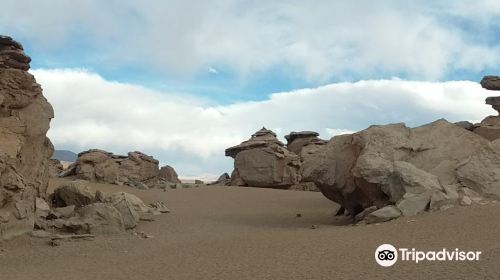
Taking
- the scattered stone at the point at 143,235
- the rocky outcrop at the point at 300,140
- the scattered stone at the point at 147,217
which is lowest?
the scattered stone at the point at 143,235

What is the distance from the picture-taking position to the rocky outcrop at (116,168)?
1116 inches

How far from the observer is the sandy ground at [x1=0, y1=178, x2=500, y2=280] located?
7223mm

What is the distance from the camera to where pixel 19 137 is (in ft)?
40.6

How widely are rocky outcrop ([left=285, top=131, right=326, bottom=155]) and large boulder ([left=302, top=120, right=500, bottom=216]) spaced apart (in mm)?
18326

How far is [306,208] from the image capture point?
18.6 metres

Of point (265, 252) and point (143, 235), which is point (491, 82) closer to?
point (143, 235)

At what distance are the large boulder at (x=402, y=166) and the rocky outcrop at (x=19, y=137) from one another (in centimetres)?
741

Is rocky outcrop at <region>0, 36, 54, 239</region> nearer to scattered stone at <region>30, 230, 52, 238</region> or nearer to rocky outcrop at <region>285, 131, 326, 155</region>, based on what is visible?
scattered stone at <region>30, 230, 52, 238</region>

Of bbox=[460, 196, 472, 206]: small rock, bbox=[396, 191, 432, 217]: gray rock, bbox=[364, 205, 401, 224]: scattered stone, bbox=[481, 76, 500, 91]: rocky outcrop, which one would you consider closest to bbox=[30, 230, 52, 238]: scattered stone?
bbox=[364, 205, 401, 224]: scattered stone

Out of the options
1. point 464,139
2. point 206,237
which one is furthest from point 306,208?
point 206,237

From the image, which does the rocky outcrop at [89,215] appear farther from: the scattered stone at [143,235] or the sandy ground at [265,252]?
the sandy ground at [265,252]

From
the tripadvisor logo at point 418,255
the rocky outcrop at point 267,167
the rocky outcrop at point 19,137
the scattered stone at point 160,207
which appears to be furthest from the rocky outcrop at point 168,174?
the tripadvisor logo at point 418,255

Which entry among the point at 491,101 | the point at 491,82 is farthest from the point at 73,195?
the point at 491,101

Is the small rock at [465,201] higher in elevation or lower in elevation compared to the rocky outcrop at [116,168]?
lower
